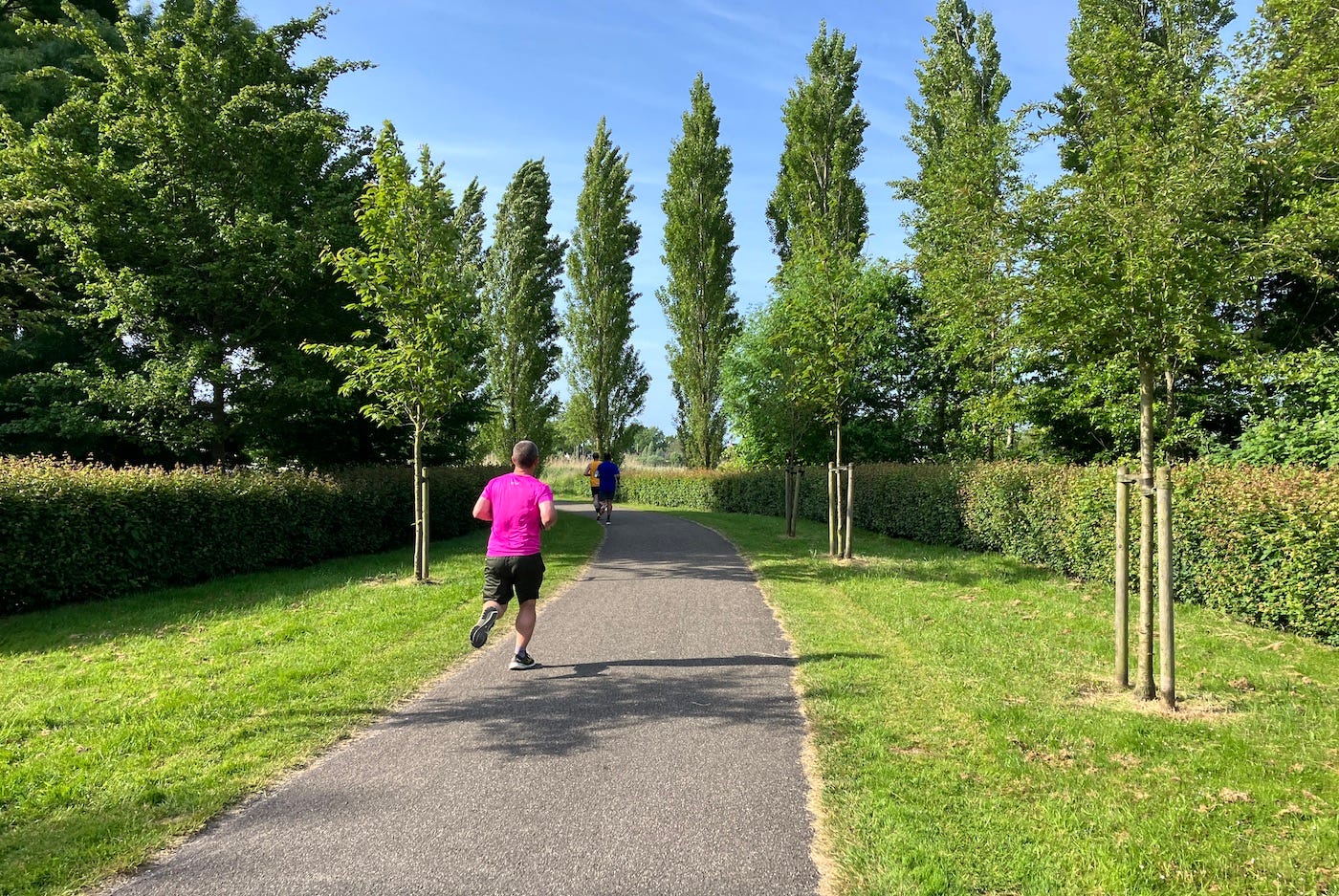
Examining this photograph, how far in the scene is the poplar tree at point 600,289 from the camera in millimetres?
35812

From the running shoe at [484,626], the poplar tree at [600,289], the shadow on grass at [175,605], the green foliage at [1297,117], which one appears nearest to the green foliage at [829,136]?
the poplar tree at [600,289]

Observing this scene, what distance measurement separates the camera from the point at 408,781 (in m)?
3.95

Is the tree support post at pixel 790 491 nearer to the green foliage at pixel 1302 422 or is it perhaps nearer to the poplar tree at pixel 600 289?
the green foliage at pixel 1302 422

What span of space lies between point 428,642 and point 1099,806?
5578 millimetres

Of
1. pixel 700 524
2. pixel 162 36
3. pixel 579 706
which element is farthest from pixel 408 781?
pixel 700 524

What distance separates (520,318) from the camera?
32.7 m

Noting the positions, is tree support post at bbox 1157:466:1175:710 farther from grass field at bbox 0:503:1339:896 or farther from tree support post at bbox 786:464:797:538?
tree support post at bbox 786:464:797:538

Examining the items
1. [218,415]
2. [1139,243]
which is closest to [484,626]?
[1139,243]

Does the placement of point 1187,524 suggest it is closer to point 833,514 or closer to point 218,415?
point 833,514

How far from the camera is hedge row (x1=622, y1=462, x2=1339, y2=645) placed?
22.7 ft

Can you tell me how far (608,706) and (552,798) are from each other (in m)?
1.50

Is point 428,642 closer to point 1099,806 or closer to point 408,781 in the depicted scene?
point 408,781

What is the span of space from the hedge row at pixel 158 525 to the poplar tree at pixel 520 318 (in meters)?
18.9

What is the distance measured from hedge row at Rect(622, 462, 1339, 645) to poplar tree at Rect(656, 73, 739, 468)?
18137 millimetres
